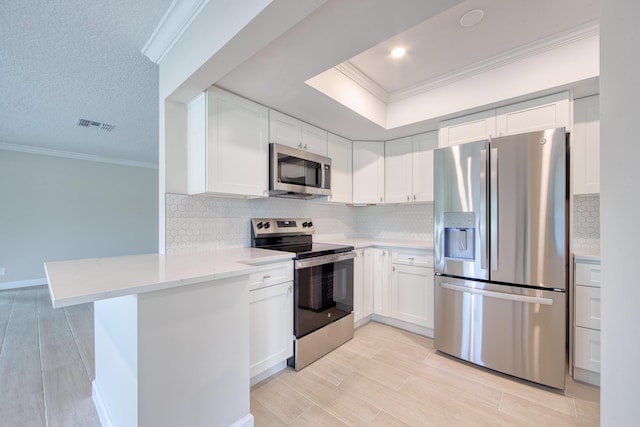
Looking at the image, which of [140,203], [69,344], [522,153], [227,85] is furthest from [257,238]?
[140,203]

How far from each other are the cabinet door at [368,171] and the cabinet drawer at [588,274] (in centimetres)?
185

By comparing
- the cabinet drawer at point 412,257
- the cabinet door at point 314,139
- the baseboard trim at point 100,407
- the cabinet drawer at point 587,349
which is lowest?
the baseboard trim at point 100,407

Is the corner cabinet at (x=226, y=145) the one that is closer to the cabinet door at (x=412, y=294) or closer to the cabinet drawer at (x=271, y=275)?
the cabinet drawer at (x=271, y=275)

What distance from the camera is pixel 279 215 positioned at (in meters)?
2.83

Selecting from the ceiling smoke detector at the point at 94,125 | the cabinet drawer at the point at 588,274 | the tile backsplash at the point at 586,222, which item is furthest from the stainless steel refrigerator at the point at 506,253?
the ceiling smoke detector at the point at 94,125

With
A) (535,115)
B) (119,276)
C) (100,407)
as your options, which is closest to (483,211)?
(535,115)

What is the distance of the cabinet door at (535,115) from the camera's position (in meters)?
2.01

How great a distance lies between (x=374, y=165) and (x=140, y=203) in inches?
213

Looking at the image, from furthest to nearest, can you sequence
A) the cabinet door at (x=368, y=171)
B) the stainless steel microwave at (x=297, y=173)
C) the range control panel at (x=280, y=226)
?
the cabinet door at (x=368, y=171) → the range control panel at (x=280, y=226) → the stainless steel microwave at (x=297, y=173)

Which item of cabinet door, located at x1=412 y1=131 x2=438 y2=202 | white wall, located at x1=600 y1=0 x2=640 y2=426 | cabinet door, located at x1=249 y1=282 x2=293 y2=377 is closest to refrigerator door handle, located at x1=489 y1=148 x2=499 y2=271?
cabinet door, located at x1=412 y1=131 x2=438 y2=202

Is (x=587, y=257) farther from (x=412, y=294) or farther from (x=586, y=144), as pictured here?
(x=412, y=294)

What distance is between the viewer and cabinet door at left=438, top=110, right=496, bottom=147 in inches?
91.6

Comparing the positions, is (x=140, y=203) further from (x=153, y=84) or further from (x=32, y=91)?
(x=153, y=84)

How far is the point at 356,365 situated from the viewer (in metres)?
2.15
